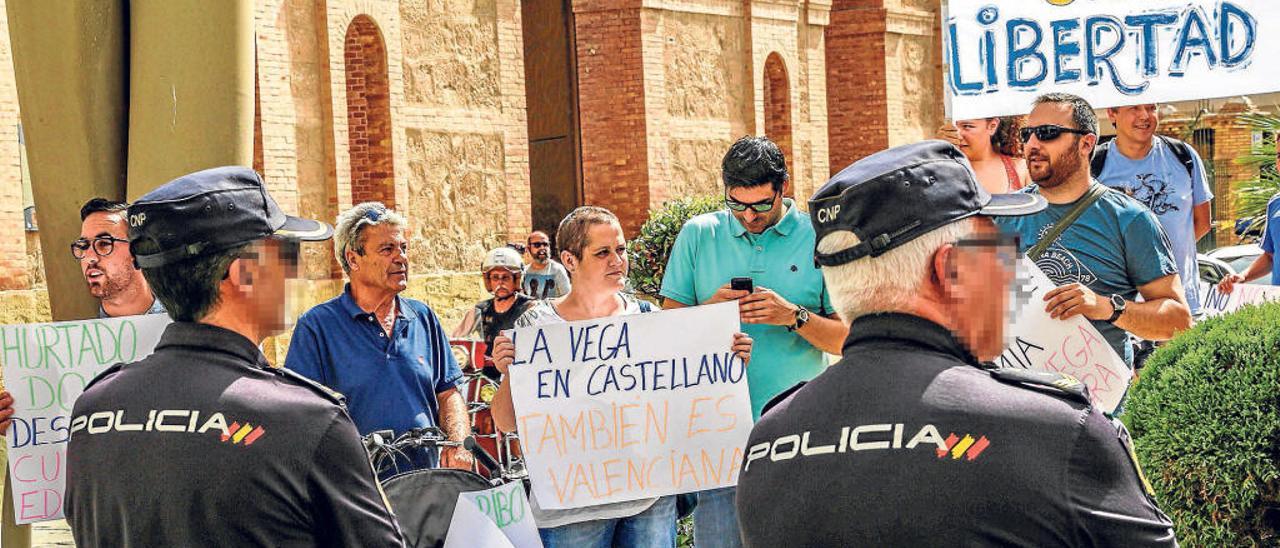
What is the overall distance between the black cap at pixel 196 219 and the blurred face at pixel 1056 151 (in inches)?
124

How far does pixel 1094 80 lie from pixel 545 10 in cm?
1788

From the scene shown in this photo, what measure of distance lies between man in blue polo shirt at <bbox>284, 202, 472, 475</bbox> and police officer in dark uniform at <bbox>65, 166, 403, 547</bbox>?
2199 millimetres

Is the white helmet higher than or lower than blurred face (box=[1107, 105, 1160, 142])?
lower

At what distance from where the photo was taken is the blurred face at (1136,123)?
797cm

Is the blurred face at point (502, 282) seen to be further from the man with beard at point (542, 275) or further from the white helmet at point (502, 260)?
the man with beard at point (542, 275)

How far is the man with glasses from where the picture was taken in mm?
5527

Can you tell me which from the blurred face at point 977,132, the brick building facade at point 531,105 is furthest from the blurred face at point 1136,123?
the brick building facade at point 531,105

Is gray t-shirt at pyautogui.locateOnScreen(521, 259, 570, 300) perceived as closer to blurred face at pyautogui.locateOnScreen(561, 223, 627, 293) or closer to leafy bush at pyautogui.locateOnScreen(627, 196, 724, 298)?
leafy bush at pyautogui.locateOnScreen(627, 196, 724, 298)

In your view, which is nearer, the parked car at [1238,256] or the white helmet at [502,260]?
the white helmet at [502,260]

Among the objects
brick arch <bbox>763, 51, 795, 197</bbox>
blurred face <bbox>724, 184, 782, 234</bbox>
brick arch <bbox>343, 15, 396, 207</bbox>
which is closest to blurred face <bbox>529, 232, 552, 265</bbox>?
brick arch <bbox>343, 15, 396, 207</bbox>

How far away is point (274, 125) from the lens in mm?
17609

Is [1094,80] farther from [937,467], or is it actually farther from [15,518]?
[937,467]

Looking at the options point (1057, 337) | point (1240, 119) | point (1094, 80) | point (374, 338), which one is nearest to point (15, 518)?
point (374, 338)

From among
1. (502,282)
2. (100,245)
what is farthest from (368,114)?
(100,245)
